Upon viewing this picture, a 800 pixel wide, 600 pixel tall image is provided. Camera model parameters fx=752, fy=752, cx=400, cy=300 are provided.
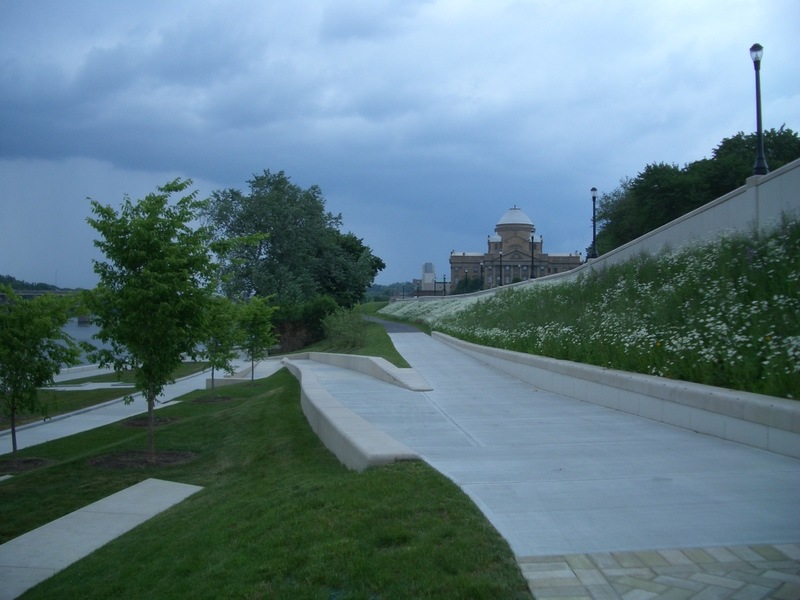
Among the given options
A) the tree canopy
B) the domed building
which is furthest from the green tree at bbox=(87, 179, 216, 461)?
the domed building

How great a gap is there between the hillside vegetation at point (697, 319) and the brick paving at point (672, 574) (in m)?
3.81

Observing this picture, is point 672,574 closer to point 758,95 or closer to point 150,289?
point 150,289

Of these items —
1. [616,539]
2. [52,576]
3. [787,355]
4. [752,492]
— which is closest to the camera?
[616,539]

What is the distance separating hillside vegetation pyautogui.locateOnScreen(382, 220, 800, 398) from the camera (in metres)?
9.59

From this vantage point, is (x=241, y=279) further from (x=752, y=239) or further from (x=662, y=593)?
(x=662, y=593)

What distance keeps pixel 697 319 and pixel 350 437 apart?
6.48 m

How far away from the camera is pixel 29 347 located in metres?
14.2

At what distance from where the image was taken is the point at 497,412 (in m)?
11.8

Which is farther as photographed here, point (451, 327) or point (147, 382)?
point (451, 327)

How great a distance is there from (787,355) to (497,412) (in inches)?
171

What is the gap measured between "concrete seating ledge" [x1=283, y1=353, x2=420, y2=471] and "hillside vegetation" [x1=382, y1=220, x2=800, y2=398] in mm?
4423

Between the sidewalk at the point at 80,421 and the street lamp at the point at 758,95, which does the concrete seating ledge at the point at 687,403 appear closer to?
the street lamp at the point at 758,95

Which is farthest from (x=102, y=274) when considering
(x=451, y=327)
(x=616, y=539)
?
(x=451, y=327)

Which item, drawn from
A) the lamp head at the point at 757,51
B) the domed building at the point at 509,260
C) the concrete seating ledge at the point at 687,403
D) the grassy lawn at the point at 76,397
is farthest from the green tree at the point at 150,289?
the domed building at the point at 509,260
